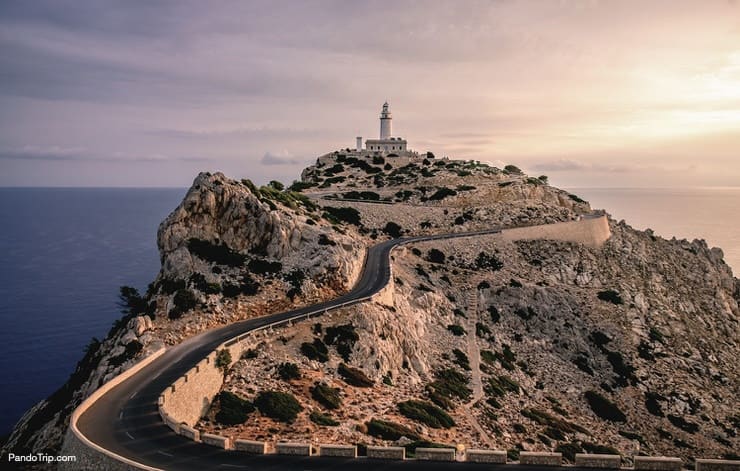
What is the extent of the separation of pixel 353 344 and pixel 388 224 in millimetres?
36950

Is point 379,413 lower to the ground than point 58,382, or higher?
higher

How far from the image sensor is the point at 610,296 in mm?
59969

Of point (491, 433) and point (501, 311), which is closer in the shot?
point (491, 433)

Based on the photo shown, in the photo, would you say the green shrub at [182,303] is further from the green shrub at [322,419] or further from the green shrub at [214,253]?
the green shrub at [322,419]

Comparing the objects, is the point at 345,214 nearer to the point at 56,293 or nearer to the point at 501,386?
the point at 501,386

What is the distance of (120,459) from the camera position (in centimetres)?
1772

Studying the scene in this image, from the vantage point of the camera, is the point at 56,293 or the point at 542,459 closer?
the point at 542,459

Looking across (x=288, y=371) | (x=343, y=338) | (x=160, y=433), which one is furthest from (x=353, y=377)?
(x=160, y=433)

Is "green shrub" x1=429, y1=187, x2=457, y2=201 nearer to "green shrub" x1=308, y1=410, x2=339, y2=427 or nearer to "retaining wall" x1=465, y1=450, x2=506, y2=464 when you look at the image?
"green shrub" x1=308, y1=410, x2=339, y2=427

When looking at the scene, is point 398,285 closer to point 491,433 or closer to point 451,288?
point 451,288

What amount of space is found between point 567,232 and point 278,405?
6005 cm

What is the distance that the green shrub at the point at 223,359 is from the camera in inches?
1120

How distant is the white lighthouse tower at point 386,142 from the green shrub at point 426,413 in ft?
271

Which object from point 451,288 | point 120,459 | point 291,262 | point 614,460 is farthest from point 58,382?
point 614,460
